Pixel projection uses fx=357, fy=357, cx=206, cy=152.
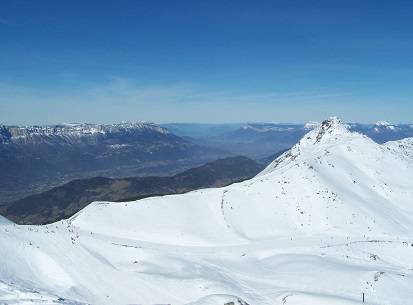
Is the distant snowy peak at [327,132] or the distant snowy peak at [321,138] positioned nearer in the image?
the distant snowy peak at [321,138]

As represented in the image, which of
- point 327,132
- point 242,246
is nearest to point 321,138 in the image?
point 327,132

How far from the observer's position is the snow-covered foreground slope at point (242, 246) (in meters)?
26.4

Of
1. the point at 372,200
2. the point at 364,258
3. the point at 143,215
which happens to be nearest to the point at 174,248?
the point at 143,215

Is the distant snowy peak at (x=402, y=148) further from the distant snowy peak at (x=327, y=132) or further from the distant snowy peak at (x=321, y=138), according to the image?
the distant snowy peak at (x=327, y=132)

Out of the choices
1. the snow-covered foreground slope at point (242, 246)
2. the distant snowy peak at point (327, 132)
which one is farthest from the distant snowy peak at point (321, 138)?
the snow-covered foreground slope at point (242, 246)

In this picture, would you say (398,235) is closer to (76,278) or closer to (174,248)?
(174,248)

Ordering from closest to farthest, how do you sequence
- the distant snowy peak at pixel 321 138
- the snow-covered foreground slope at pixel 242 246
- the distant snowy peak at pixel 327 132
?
1. the snow-covered foreground slope at pixel 242 246
2. the distant snowy peak at pixel 321 138
3. the distant snowy peak at pixel 327 132

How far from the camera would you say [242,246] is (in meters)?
41.3

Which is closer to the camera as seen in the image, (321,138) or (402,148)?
(321,138)

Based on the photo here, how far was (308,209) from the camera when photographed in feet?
168

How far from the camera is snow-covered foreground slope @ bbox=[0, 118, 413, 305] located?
26375 mm

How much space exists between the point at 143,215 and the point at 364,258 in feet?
89.8

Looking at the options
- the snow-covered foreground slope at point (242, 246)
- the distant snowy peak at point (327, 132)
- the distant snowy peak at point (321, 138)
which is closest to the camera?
the snow-covered foreground slope at point (242, 246)

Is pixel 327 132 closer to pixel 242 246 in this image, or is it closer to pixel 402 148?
pixel 402 148
